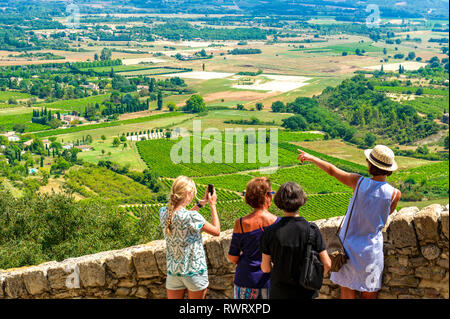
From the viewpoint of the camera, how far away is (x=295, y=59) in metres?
132

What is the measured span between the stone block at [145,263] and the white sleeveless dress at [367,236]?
194 cm

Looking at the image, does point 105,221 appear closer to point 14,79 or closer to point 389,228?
point 389,228

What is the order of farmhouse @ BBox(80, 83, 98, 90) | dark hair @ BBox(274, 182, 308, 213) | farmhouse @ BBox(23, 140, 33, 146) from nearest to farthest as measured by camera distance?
dark hair @ BBox(274, 182, 308, 213)
farmhouse @ BBox(23, 140, 33, 146)
farmhouse @ BBox(80, 83, 98, 90)

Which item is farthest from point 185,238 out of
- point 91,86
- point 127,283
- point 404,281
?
point 91,86

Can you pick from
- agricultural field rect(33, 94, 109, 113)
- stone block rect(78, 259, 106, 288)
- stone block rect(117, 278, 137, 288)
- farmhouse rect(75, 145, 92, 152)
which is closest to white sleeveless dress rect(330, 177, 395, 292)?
stone block rect(117, 278, 137, 288)

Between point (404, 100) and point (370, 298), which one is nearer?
point (370, 298)

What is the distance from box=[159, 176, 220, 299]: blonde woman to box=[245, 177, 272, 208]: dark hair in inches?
16.8

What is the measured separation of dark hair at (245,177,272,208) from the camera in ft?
13.4

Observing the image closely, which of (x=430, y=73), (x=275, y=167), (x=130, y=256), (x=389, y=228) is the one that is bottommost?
(x=275, y=167)

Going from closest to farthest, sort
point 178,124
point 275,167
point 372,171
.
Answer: point 372,171 < point 275,167 < point 178,124

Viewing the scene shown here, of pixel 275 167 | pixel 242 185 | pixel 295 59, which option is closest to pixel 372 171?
Answer: pixel 242 185

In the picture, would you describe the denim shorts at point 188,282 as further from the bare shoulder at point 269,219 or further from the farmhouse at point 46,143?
the farmhouse at point 46,143

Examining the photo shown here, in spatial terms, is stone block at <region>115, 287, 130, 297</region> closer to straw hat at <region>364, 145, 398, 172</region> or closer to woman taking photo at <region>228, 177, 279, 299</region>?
woman taking photo at <region>228, 177, 279, 299</region>

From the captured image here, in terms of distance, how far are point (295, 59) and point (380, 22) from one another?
6300 centimetres
